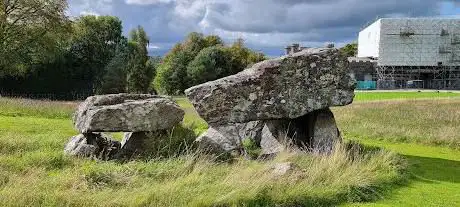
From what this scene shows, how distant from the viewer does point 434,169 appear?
1488cm

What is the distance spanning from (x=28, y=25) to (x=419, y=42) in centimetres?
9150

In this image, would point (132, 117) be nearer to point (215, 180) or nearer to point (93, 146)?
point (93, 146)

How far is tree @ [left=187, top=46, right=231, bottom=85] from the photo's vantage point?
270 ft

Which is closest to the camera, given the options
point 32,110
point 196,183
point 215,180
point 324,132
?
point 196,183

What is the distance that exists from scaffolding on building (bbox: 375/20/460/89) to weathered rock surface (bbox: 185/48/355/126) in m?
101

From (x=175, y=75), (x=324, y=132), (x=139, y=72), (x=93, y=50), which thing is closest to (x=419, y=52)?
(x=175, y=75)

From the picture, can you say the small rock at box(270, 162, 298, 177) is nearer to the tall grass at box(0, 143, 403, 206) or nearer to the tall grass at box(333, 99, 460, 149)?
the tall grass at box(0, 143, 403, 206)

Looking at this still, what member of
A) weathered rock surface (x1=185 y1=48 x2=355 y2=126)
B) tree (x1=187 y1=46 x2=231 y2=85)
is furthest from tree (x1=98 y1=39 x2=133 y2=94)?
weathered rock surface (x1=185 y1=48 x2=355 y2=126)

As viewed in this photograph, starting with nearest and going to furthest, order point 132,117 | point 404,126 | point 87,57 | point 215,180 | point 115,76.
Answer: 1. point 215,180
2. point 132,117
3. point 404,126
4. point 87,57
5. point 115,76

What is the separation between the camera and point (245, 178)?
11086 mm

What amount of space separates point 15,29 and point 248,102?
1444 inches

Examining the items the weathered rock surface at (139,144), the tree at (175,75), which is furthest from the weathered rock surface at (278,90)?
the tree at (175,75)

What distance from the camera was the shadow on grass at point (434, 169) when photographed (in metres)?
13.7

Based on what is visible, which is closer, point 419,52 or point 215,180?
point 215,180
